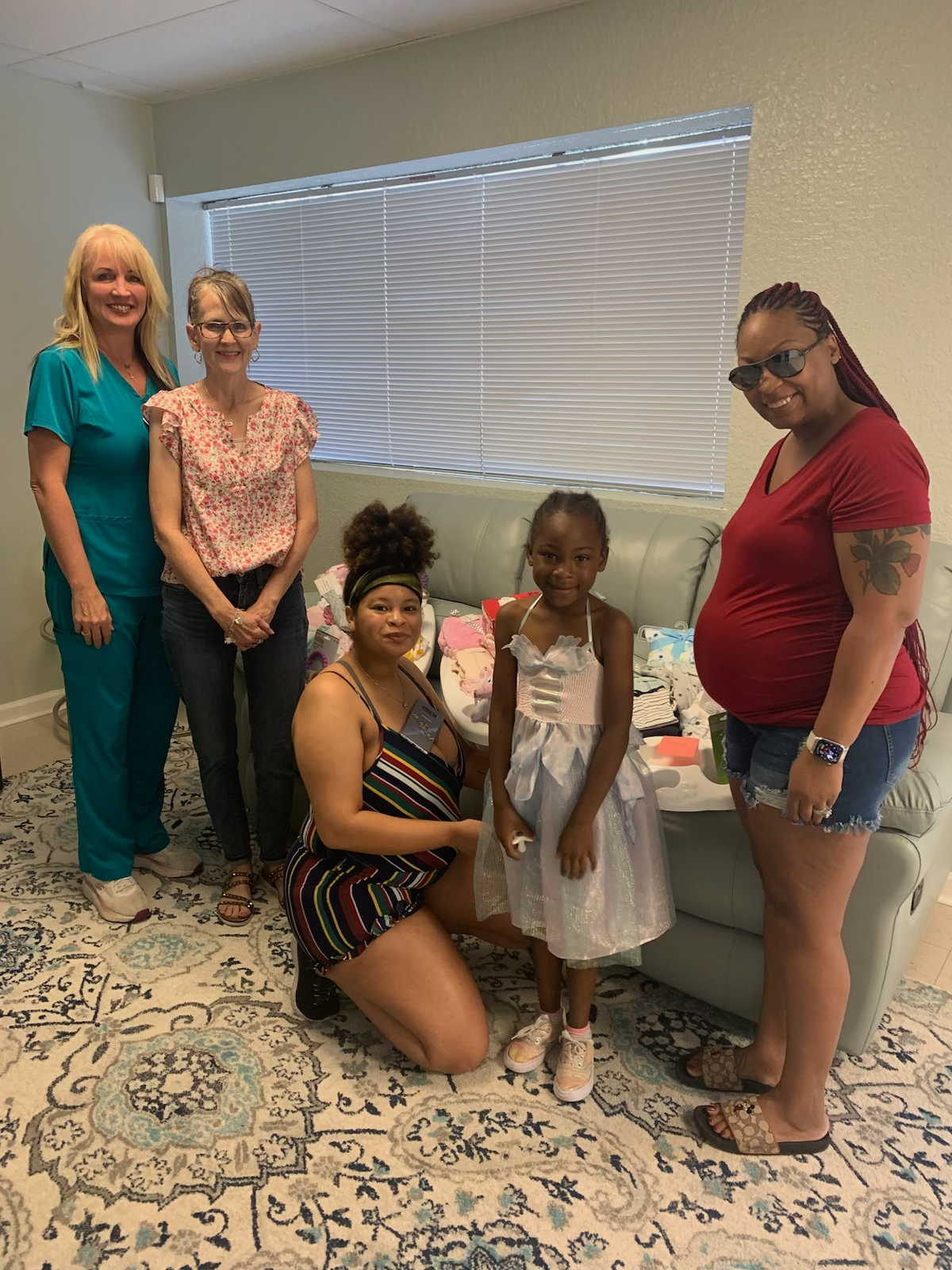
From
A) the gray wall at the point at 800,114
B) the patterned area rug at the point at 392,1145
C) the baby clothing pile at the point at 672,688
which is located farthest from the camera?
the gray wall at the point at 800,114

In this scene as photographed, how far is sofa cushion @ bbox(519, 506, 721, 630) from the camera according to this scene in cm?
267

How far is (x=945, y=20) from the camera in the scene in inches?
84.3

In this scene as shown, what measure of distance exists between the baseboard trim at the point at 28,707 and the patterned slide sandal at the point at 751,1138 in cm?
298

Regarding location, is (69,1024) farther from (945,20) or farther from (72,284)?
(945,20)

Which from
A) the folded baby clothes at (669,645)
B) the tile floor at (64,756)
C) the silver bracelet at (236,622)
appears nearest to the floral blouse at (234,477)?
the silver bracelet at (236,622)

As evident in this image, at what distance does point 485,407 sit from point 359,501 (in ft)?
2.29

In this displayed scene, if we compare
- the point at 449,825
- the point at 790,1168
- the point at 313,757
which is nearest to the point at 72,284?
the point at 313,757

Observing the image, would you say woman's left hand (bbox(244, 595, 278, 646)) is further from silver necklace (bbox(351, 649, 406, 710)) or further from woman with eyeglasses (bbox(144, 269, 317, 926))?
silver necklace (bbox(351, 649, 406, 710))

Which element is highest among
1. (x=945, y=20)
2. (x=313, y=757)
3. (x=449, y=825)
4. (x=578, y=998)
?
(x=945, y=20)

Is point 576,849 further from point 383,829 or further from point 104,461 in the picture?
point 104,461

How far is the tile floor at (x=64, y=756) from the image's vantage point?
2129 mm

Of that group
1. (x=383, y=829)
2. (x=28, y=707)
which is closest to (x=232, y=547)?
(x=383, y=829)

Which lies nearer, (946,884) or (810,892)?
(810,892)

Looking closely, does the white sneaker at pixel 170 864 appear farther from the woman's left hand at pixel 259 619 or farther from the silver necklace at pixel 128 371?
the silver necklace at pixel 128 371
